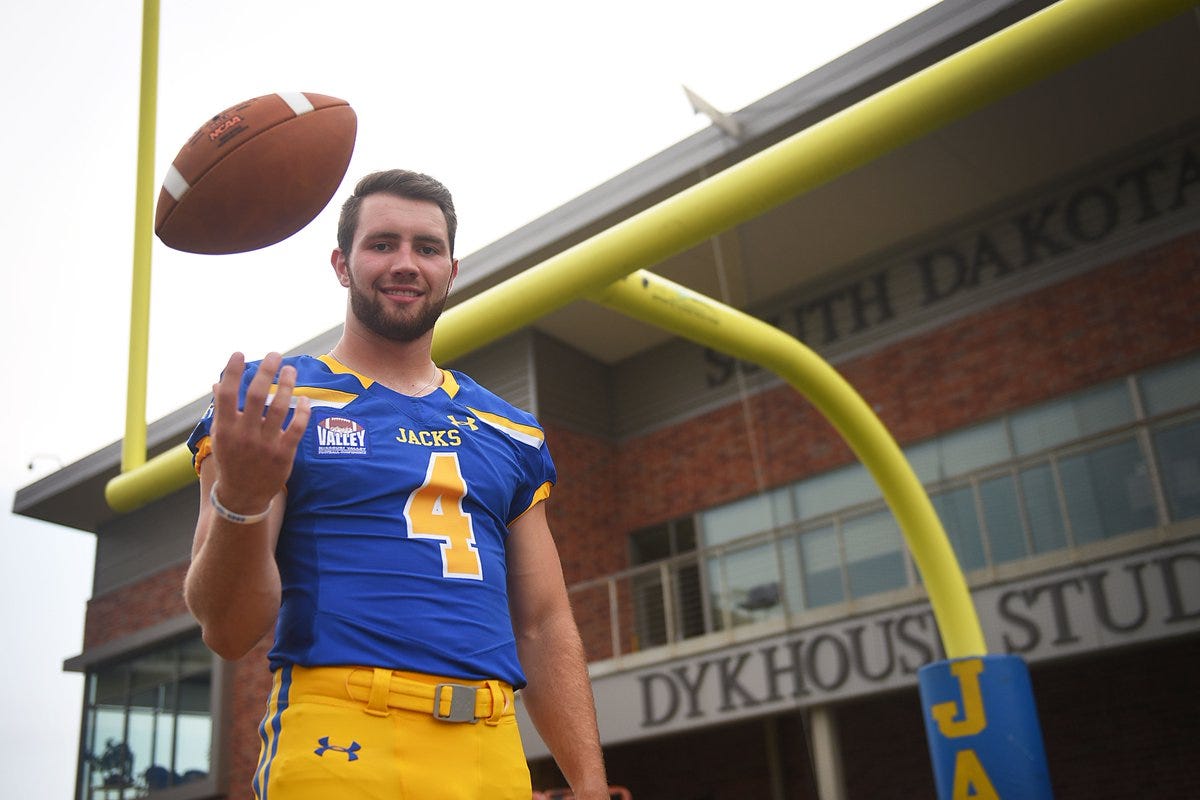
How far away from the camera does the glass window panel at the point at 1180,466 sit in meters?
10.1

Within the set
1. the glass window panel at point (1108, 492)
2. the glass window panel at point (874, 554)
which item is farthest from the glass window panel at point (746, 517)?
the glass window panel at point (1108, 492)

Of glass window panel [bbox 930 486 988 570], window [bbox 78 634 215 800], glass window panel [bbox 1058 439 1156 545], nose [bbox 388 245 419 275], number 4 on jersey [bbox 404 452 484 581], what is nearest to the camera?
number 4 on jersey [bbox 404 452 484 581]

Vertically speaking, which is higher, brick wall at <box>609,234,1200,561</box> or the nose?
brick wall at <box>609,234,1200,561</box>

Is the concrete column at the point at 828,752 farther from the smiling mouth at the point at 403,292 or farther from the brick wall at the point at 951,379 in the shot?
the smiling mouth at the point at 403,292

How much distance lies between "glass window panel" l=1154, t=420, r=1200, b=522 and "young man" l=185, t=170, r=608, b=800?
938cm

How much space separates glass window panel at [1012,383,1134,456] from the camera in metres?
→ 11.7

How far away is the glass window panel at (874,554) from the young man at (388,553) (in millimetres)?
10452

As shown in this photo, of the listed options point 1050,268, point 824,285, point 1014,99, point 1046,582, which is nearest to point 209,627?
point 1046,582

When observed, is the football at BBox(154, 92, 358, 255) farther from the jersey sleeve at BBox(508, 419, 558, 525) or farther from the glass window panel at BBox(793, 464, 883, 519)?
the glass window panel at BBox(793, 464, 883, 519)

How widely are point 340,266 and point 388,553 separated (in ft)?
1.88

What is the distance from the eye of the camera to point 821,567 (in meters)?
12.9

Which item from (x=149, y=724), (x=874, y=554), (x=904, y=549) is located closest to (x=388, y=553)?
(x=904, y=549)

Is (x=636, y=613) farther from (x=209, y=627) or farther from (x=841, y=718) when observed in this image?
(x=209, y=627)

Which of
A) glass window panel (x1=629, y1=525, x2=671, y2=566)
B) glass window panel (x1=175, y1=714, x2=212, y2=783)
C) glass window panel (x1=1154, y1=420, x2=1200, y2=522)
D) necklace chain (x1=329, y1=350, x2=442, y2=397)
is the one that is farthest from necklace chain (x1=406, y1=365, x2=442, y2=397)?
glass window panel (x1=175, y1=714, x2=212, y2=783)
